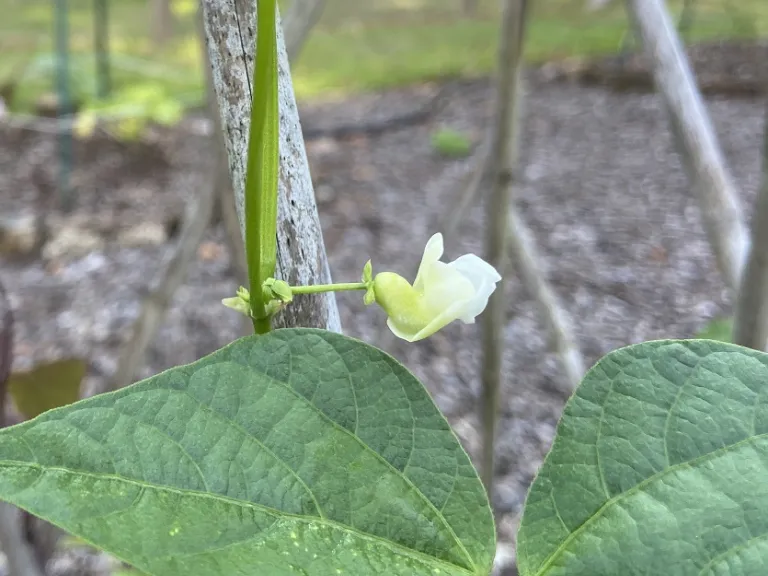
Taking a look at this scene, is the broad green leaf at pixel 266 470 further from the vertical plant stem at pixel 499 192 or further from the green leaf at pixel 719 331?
the green leaf at pixel 719 331

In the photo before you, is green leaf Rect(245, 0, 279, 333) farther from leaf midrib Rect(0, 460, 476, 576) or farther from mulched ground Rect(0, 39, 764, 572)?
mulched ground Rect(0, 39, 764, 572)

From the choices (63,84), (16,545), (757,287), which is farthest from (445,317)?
(63,84)

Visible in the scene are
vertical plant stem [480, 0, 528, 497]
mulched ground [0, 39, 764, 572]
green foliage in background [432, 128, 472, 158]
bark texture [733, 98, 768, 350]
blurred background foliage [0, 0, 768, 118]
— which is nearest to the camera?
bark texture [733, 98, 768, 350]

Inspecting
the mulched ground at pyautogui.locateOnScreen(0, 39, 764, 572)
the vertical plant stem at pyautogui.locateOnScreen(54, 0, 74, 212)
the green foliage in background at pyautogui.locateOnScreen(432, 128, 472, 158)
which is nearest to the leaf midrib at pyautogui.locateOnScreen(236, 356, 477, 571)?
the mulched ground at pyautogui.locateOnScreen(0, 39, 764, 572)

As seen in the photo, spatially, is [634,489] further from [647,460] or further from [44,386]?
[44,386]

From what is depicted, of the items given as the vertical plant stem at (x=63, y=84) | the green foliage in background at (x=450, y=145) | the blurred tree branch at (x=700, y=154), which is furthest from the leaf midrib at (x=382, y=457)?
the green foliage in background at (x=450, y=145)

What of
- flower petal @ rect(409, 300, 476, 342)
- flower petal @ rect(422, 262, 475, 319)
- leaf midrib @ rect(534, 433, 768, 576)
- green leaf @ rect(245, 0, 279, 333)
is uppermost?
green leaf @ rect(245, 0, 279, 333)
